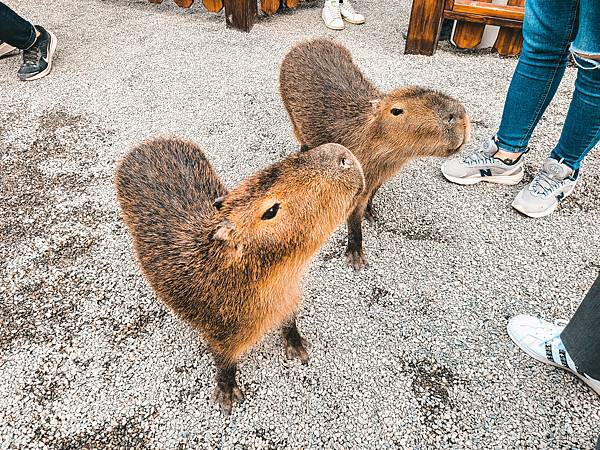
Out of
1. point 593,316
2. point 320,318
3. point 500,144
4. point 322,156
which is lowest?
point 320,318

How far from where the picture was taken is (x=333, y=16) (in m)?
4.27

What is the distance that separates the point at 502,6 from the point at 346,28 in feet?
A: 4.57

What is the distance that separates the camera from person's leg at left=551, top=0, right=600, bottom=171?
180cm

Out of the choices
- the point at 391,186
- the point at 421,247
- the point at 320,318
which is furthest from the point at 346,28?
the point at 320,318

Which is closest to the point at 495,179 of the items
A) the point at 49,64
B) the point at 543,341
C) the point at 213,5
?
the point at 543,341

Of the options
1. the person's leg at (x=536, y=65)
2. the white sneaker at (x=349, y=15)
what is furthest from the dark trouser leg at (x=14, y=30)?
the person's leg at (x=536, y=65)

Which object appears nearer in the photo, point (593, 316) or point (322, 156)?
point (322, 156)

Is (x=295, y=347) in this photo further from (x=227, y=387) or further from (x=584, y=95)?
(x=584, y=95)

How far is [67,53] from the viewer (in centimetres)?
388

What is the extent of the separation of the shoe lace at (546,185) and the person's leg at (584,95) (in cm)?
11

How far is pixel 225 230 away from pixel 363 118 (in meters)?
1.14

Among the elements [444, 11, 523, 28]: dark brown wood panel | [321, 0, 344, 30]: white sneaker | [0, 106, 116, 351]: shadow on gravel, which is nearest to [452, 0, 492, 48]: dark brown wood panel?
[444, 11, 523, 28]: dark brown wood panel

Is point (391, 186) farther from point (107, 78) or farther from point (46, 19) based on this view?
point (46, 19)

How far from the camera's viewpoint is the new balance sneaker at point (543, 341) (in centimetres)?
171
